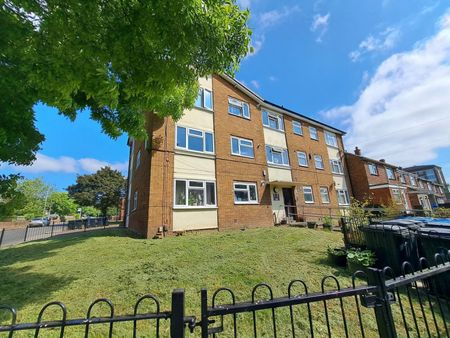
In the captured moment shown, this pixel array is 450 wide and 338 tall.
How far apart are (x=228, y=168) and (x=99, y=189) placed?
108 feet

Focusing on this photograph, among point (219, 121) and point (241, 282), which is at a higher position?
point (219, 121)

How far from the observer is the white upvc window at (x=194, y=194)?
11859mm

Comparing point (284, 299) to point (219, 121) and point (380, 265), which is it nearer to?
point (380, 265)

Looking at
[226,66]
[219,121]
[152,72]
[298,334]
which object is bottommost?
[298,334]

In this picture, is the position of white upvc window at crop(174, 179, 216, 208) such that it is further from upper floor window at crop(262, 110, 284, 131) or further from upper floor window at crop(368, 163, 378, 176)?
upper floor window at crop(368, 163, 378, 176)

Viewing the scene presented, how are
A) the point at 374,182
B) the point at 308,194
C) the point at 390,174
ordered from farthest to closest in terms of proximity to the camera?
1. the point at 390,174
2. the point at 374,182
3. the point at 308,194

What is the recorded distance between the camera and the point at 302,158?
20141mm

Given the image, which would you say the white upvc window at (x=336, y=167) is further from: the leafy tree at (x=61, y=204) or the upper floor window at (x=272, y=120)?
the leafy tree at (x=61, y=204)

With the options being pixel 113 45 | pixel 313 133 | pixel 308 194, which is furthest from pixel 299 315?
pixel 313 133

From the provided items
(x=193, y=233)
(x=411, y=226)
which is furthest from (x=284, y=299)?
(x=193, y=233)

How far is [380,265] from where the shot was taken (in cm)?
572

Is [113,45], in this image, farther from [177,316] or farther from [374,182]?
[374,182]

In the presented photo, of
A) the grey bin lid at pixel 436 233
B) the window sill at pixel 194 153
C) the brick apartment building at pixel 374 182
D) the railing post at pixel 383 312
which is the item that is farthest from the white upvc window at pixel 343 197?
the railing post at pixel 383 312

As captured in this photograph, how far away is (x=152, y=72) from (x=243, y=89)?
1511 cm
